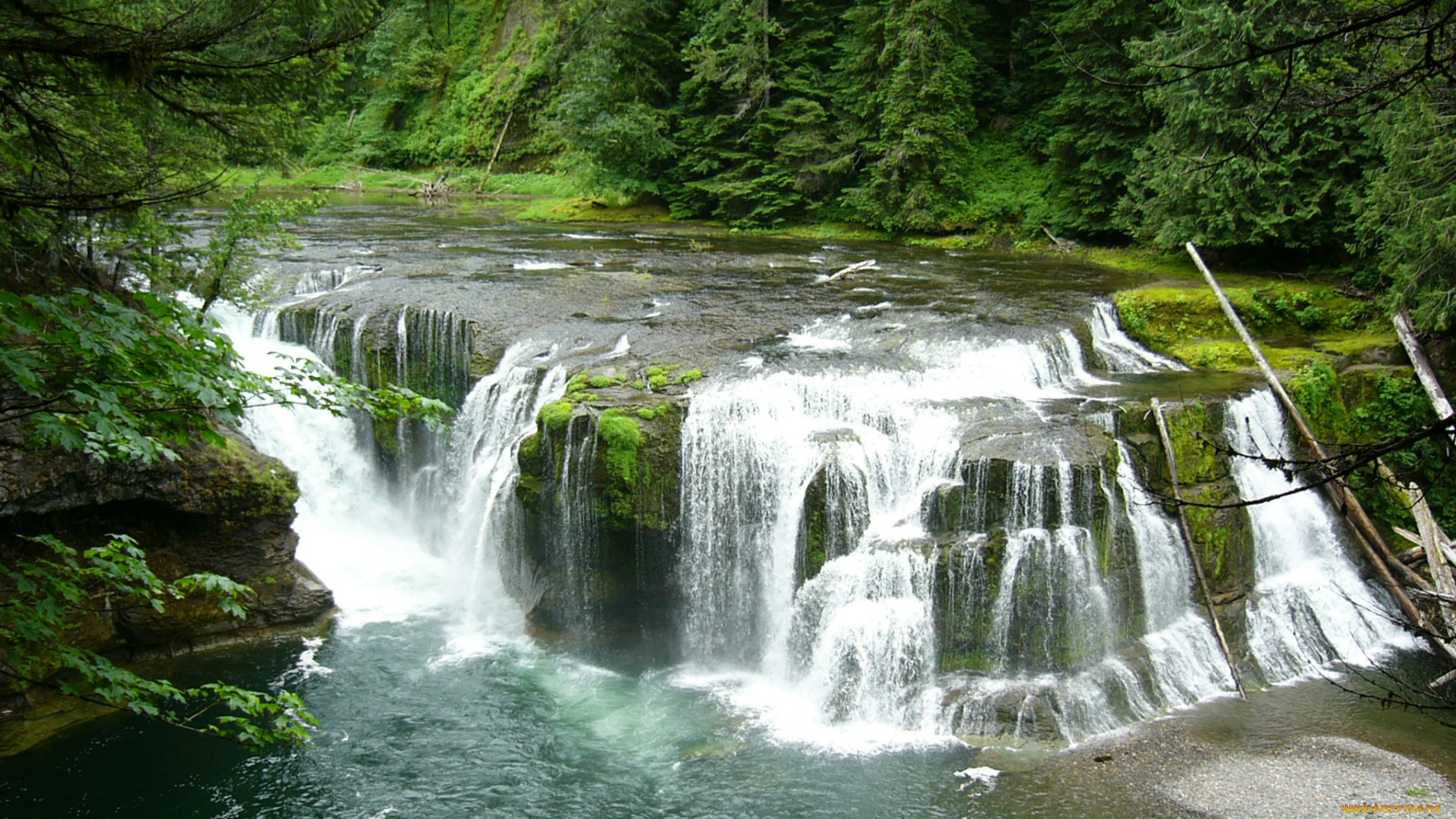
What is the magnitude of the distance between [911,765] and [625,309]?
30.6 feet

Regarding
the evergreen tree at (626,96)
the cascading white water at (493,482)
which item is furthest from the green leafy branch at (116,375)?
the evergreen tree at (626,96)

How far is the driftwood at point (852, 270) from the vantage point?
18453 millimetres

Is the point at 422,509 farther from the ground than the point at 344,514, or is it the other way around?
the point at 422,509

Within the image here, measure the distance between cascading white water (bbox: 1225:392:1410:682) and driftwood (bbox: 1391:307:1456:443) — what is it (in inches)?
74.4

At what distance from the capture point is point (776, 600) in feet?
36.0

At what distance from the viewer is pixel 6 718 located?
30.2ft

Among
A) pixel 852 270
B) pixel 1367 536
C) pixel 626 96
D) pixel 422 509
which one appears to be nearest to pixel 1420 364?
pixel 1367 536

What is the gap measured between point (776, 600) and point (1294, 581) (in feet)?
21.6

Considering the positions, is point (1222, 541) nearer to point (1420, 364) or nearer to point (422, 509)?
point (1420, 364)

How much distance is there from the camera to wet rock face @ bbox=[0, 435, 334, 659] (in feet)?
30.8

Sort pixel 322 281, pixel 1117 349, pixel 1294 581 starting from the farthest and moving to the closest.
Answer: pixel 322 281 → pixel 1117 349 → pixel 1294 581

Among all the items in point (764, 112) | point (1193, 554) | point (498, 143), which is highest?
point (498, 143)

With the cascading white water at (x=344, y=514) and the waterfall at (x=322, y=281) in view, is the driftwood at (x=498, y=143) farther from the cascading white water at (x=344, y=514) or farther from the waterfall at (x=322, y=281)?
the cascading white water at (x=344, y=514)

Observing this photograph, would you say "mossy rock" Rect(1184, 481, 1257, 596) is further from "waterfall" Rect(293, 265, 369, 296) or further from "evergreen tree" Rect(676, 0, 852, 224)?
"evergreen tree" Rect(676, 0, 852, 224)
